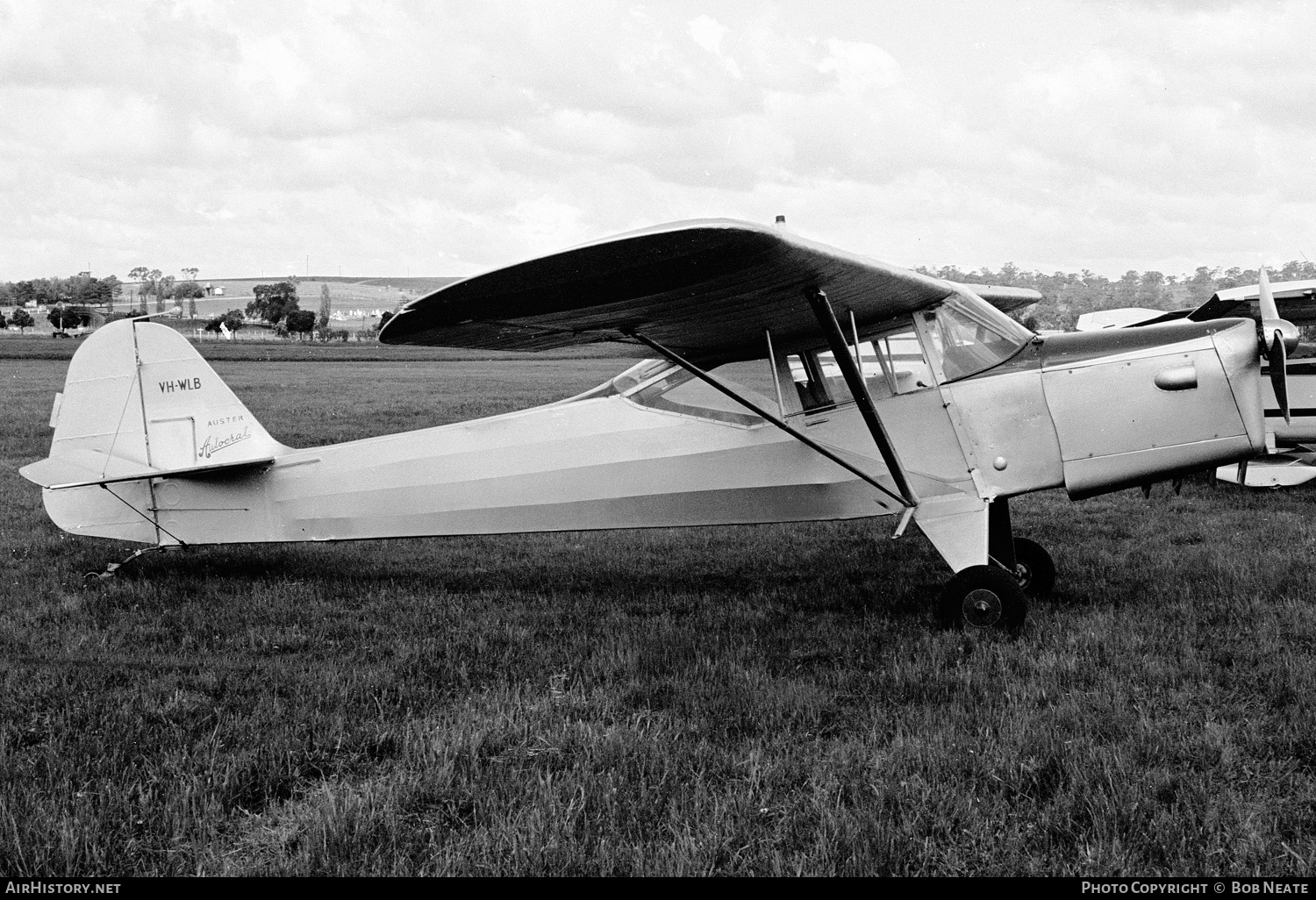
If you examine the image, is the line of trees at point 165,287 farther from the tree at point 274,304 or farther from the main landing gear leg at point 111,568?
the main landing gear leg at point 111,568

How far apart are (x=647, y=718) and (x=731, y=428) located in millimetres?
2492

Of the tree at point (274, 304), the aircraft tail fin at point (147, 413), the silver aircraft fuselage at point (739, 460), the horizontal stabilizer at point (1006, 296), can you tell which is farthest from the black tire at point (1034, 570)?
the tree at point (274, 304)

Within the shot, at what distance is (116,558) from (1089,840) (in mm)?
7175

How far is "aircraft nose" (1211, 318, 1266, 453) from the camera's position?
5.52 meters

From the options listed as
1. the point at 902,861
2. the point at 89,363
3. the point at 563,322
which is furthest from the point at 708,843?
the point at 89,363

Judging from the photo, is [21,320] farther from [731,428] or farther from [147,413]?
[731,428]

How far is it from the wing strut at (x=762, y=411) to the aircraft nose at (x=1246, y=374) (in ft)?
6.50

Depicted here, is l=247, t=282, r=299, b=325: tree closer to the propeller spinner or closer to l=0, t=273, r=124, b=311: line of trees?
l=0, t=273, r=124, b=311: line of trees

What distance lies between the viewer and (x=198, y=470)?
22.2 feet

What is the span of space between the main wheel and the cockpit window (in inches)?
51.2

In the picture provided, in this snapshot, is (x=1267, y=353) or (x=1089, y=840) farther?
(x=1267, y=353)

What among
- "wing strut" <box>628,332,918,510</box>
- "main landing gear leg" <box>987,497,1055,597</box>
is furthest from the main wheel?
"main landing gear leg" <box>987,497,1055,597</box>

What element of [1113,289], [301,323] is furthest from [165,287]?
[1113,289]

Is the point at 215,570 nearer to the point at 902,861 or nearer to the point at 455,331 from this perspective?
the point at 455,331
